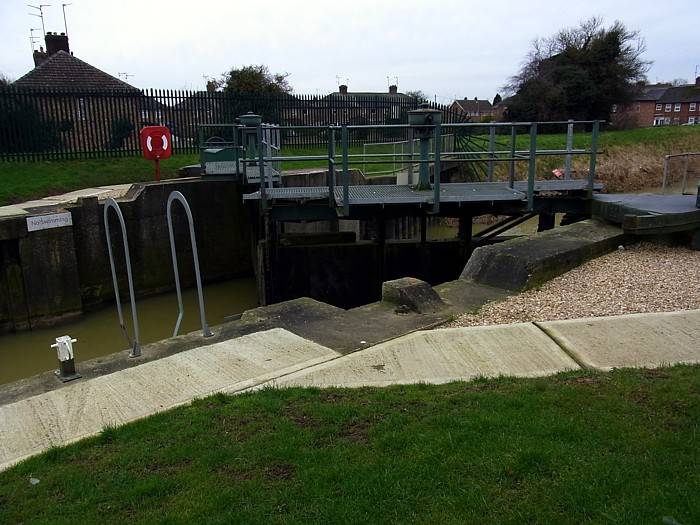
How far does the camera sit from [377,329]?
572cm

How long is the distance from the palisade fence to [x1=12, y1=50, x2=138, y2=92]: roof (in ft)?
20.2

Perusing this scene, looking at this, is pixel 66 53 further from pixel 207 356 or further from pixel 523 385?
pixel 523 385

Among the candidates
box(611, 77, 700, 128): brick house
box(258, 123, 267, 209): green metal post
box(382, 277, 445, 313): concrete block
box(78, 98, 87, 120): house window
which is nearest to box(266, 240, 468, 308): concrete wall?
box(258, 123, 267, 209): green metal post

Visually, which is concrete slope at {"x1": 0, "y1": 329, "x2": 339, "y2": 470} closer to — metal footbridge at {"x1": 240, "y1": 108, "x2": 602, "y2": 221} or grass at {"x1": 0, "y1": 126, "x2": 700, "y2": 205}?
metal footbridge at {"x1": 240, "y1": 108, "x2": 602, "y2": 221}

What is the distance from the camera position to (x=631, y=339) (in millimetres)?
Answer: 5219

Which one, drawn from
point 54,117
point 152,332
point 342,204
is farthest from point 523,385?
point 54,117

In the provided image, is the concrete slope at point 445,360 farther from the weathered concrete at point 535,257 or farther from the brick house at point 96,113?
the brick house at point 96,113

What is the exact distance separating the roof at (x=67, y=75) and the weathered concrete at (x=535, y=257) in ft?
68.4

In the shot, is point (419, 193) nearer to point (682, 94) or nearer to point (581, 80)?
point (581, 80)

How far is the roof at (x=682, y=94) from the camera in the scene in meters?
73.2

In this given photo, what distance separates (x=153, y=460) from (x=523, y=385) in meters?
2.47

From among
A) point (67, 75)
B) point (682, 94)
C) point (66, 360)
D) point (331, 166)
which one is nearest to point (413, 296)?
point (66, 360)

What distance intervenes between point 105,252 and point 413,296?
25.5ft

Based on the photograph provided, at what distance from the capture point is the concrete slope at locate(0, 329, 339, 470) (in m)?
3.94
